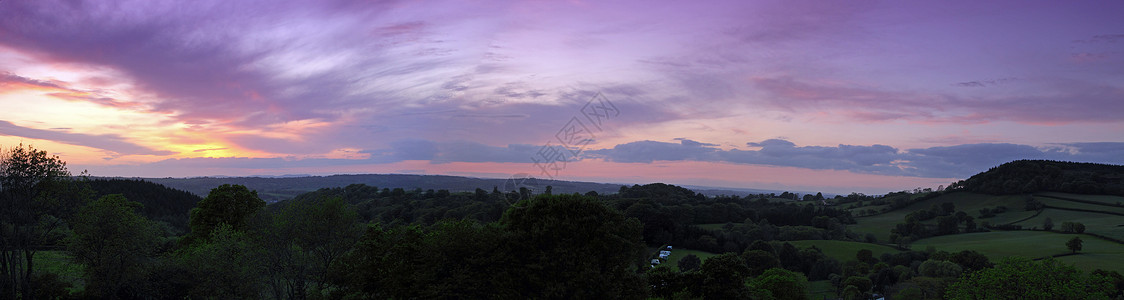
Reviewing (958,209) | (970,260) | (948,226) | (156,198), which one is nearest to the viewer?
(970,260)

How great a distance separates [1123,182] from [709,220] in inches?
3862

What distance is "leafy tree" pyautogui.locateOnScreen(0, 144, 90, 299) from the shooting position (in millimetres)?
34281

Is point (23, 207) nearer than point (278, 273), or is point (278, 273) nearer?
point (23, 207)

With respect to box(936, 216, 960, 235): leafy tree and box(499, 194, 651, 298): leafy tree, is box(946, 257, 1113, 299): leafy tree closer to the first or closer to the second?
box(499, 194, 651, 298): leafy tree

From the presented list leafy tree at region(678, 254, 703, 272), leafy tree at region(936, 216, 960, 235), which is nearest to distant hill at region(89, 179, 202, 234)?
leafy tree at region(678, 254, 703, 272)

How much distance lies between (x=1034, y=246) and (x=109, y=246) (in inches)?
4678

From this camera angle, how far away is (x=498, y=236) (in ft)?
105

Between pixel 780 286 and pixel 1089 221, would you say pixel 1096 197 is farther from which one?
pixel 780 286

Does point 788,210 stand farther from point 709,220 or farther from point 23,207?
point 23,207

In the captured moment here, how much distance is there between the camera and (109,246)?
36.7 m

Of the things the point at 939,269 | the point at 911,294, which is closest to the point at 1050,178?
the point at 939,269

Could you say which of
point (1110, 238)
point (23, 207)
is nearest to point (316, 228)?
point (23, 207)

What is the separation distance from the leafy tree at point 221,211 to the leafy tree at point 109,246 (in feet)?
42.4

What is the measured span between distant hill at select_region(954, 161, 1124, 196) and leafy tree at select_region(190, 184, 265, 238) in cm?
16488
